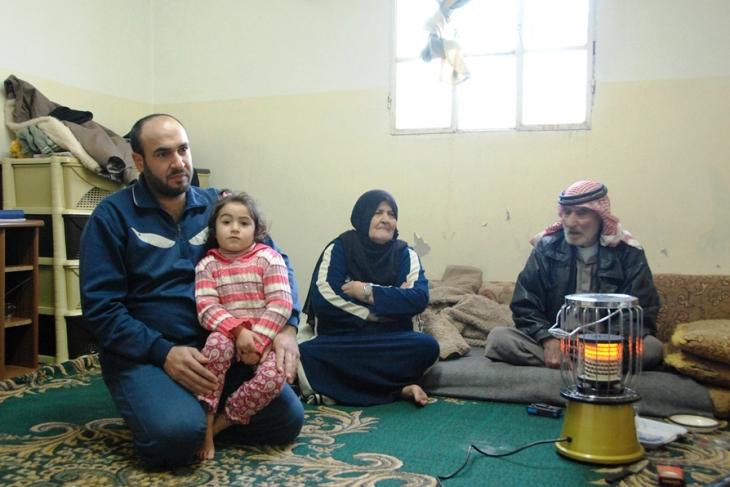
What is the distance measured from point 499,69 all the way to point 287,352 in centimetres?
240

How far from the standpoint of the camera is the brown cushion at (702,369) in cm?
271

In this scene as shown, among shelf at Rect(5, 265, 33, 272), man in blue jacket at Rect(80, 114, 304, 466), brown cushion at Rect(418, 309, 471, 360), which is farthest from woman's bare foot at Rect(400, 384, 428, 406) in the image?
shelf at Rect(5, 265, 33, 272)

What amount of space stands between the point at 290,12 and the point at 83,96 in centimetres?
141

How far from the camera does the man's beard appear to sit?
2.35 m

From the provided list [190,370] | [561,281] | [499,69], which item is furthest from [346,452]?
[499,69]

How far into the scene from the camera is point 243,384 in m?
2.25

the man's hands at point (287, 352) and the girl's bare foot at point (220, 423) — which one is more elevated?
the man's hands at point (287, 352)

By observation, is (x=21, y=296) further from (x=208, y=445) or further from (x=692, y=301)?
(x=692, y=301)

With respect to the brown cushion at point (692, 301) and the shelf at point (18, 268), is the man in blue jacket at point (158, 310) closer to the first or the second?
the shelf at point (18, 268)

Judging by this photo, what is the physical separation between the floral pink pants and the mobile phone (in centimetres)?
111

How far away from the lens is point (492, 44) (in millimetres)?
3926

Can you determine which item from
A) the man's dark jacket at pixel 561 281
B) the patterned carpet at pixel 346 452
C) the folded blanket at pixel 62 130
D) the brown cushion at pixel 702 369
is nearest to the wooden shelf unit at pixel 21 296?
the folded blanket at pixel 62 130

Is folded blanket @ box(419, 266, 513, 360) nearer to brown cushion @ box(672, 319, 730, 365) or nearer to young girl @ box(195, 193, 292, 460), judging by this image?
brown cushion @ box(672, 319, 730, 365)

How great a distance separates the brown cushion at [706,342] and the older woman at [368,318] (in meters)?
1.04
